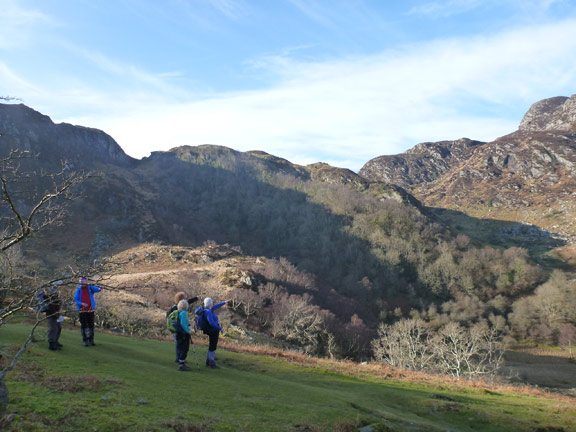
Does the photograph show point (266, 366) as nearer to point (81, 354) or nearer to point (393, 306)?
point (81, 354)

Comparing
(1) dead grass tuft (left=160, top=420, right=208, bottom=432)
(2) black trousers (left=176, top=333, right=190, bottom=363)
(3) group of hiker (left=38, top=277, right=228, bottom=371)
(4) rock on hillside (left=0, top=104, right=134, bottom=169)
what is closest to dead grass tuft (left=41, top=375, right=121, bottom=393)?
(1) dead grass tuft (left=160, top=420, right=208, bottom=432)

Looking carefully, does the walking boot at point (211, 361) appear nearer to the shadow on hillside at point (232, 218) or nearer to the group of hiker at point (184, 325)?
the group of hiker at point (184, 325)

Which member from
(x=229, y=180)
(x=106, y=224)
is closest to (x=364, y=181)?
(x=229, y=180)

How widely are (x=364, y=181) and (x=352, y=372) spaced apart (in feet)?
597

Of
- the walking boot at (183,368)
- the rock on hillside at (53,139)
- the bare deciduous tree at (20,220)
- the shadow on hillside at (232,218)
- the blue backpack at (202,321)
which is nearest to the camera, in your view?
the bare deciduous tree at (20,220)

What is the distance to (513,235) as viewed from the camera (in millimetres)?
173375

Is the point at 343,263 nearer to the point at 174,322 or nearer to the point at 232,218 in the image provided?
the point at 232,218

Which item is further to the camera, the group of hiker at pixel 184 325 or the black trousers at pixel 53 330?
the group of hiker at pixel 184 325

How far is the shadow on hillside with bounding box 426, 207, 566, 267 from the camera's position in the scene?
14925 cm

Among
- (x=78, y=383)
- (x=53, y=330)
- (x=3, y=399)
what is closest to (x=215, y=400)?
(x=78, y=383)

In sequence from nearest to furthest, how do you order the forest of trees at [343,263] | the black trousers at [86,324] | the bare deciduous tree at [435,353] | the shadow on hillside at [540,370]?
1. the black trousers at [86,324]
2. the bare deciduous tree at [435,353]
3. the forest of trees at [343,263]
4. the shadow on hillside at [540,370]

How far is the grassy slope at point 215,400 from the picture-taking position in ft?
22.3

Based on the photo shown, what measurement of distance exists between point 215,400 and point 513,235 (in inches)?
7824

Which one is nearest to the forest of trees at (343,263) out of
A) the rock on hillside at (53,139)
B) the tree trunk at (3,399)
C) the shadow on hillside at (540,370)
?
the shadow on hillside at (540,370)
